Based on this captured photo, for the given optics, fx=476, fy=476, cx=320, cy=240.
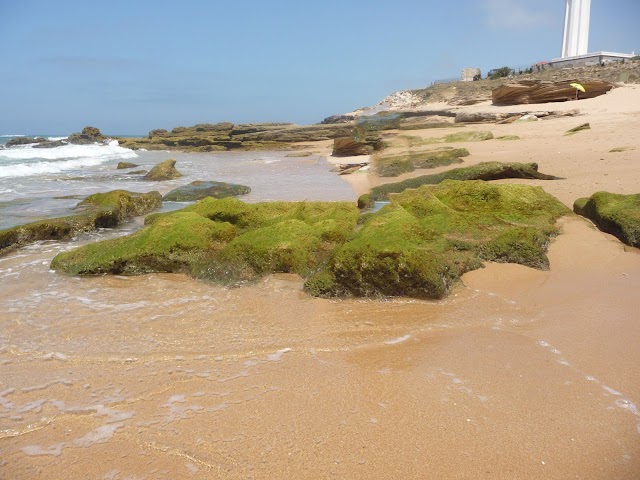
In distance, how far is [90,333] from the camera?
371 centimetres

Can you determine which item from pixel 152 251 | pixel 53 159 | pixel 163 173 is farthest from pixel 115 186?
pixel 53 159

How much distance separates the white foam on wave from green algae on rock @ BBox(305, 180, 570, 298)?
16.9 metres

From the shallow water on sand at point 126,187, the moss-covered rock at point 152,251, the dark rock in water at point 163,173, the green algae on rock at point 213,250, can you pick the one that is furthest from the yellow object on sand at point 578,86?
the moss-covered rock at point 152,251

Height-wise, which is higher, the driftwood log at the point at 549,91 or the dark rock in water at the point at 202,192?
the driftwood log at the point at 549,91

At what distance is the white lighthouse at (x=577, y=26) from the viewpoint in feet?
196

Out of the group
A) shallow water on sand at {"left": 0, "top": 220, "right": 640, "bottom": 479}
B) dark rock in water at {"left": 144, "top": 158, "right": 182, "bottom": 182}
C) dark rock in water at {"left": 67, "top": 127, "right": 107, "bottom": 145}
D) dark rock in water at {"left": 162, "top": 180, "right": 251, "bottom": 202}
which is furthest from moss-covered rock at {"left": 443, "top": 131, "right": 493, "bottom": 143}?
dark rock in water at {"left": 67, "top": 127, "right": 107, "bottom": 145}

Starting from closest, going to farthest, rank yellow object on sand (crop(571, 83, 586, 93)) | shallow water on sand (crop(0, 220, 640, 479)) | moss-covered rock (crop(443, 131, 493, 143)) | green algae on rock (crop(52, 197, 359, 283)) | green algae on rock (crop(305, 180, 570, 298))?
shallow water on sand (crop(0, 220, 640, 479)), green algae on rock (crop(305, 180, 570, 298)), green algae on rock (crop(52, 197, 359, 283)), moss-covered rock (crop(443, 131, 493, 143)), yellow object on sand (crop(571, 83, 586, 93))

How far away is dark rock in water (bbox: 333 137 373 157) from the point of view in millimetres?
18078

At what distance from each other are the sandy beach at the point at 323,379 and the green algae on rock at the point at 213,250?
0.23 meters

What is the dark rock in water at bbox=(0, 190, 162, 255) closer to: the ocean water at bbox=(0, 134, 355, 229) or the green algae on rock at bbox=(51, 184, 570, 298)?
the ocean water at bbox=(0, 134, 355, 229)

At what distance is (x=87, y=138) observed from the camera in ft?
148

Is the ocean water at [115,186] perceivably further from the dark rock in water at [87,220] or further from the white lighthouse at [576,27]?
the white lighthouse at [576,27]

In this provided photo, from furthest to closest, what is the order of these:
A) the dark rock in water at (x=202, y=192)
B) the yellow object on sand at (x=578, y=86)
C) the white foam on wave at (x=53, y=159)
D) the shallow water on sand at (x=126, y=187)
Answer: the yellow object on sand at (x=578, y=86), the white foam on wave at (x=53, y=159), the dark rock in water at (x=202, y=192), the shallow water on sand at (x=126, y=187)

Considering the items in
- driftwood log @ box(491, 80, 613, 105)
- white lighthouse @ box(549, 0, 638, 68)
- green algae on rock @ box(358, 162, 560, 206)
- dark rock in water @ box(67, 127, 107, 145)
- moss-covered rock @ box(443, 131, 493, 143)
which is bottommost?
green algae on rock @ box(358, 162, 560, 206)
